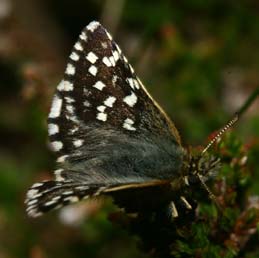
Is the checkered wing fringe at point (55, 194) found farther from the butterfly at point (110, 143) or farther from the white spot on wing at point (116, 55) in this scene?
the white spot on wing at point (116, 55)

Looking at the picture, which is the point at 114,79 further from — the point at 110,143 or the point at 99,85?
Answer: the point at 110,143

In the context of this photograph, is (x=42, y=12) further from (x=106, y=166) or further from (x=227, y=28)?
(x=106, y=166)

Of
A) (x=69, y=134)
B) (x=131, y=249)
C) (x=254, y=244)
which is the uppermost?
(x=69, y=134)

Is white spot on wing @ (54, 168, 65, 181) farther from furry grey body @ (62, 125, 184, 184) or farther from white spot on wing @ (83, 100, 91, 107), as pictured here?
white spot on wing @ (83, 100, 91, 107)

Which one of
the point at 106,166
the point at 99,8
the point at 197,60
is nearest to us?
the point at 106,166

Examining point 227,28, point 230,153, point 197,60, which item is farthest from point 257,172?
point 227,28

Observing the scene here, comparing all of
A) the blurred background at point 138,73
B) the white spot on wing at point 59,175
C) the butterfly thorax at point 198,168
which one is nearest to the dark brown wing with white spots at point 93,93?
the white spot on wing at point 59,175
